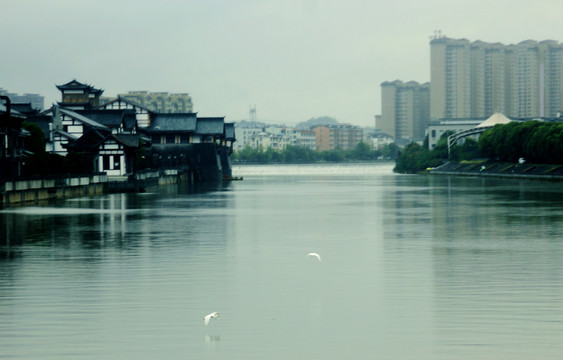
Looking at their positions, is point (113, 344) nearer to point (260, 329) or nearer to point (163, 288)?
point (260, 329)

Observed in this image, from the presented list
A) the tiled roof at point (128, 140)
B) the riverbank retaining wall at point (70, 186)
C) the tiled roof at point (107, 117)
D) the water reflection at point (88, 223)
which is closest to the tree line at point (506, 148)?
the riverbank retaining wall at point (70, 186)

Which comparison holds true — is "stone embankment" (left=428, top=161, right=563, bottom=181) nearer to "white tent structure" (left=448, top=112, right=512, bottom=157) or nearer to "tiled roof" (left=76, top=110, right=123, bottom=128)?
"white tent structure" (left=448, top=112, right=512, bottom=157)

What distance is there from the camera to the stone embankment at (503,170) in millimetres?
89575

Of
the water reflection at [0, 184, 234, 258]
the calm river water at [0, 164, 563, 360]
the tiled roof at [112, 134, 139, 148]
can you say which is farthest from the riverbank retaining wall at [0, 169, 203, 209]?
the calm river water at [0, 164, 563, 360]

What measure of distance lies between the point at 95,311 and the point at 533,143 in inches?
3569

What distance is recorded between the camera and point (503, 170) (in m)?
110

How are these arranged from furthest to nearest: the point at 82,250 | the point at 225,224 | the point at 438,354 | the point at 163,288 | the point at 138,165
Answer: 1. the point at 138,165
2. the point at 225,224
3. the point at 82,250
4. the point at 163,288
5. the point at 438,354

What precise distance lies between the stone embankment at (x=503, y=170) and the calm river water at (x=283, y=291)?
61131 mm

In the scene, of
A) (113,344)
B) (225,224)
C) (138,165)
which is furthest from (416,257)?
(138,165)

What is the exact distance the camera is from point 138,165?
86875 millimetres

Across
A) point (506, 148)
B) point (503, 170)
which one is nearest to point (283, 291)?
point (503, 170)

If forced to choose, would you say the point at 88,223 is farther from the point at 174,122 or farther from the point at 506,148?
the point at 506,148

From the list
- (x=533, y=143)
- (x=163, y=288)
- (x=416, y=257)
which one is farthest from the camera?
(x=533, y=143)

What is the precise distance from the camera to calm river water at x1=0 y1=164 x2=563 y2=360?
1074 centimetres
